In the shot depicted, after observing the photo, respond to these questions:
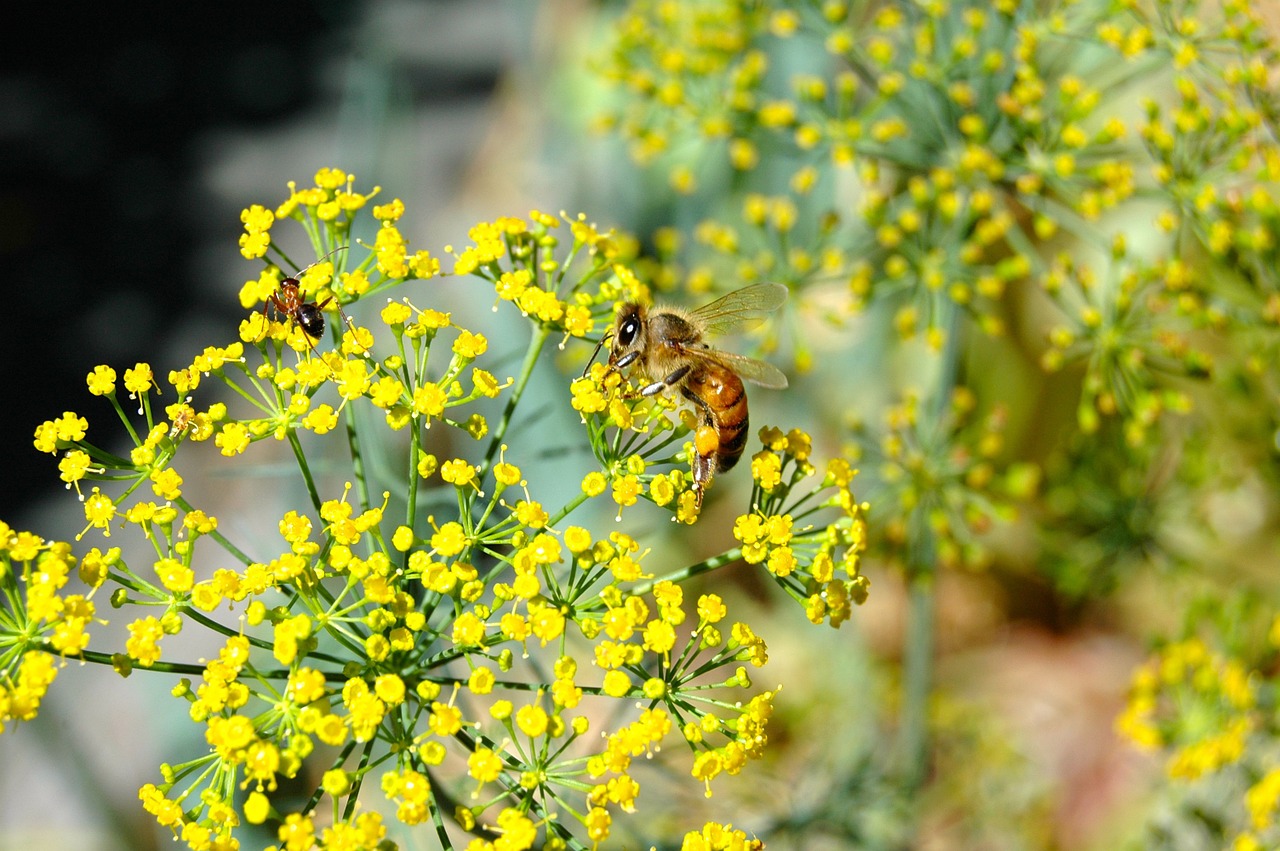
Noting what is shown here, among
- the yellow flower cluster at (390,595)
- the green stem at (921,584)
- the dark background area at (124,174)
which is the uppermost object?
the dark background area at (124,174)

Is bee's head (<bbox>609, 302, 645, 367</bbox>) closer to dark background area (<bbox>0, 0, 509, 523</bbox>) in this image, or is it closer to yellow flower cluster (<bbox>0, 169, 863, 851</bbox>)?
yellow flower cluster (<bbox>0, 169, 863, 851</bbox>)

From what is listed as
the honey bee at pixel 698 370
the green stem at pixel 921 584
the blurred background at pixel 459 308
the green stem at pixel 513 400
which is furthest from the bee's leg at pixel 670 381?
the green stem at pixel 921 584

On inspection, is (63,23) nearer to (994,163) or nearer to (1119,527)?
(994,163)

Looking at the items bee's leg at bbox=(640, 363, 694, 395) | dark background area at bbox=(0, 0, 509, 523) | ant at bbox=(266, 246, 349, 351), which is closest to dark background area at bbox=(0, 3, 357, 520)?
dark background area at bbox=(0, 0, 509, 523)

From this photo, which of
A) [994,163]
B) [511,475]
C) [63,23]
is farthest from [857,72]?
[63,23]

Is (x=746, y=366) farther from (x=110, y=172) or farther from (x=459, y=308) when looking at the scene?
(x=110, y=172)

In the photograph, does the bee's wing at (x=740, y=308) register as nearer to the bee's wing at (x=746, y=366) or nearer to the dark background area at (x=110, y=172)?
the bee's wing at (x=746, y=366)

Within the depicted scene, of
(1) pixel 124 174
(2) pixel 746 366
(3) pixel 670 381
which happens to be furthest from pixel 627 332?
(1) pixel 124 174
